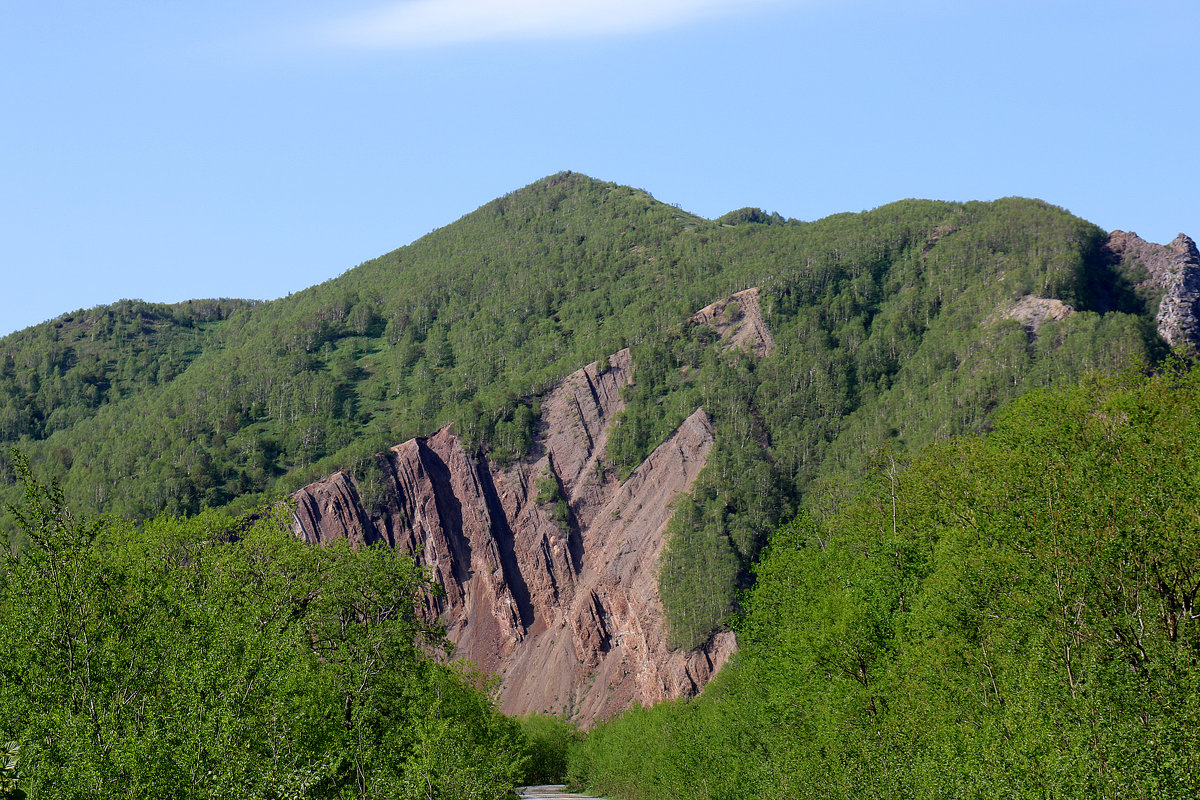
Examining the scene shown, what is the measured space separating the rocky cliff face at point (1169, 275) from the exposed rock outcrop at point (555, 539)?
62788mm

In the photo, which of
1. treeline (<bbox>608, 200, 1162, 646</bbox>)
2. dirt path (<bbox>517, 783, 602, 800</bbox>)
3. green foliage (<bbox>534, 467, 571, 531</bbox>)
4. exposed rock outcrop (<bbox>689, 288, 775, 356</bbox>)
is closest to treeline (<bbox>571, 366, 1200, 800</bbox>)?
dirt path (<bbox>517, 783, 602, 800</bbox>)

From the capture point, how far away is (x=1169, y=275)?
570 ft

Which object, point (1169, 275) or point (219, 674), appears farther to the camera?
point (1169, 275)

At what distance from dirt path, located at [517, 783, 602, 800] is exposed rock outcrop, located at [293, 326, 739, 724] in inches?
351

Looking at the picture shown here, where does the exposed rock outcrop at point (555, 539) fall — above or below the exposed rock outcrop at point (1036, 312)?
below

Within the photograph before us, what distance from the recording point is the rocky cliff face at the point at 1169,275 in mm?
163375

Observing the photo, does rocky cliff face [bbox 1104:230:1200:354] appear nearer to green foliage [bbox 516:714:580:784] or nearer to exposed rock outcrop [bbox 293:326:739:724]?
exposed rock outcrop [bbox 293:326:739:724]

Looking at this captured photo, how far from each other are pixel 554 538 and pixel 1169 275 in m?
110

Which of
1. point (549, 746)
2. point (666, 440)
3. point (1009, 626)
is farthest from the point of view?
point (666, 440)

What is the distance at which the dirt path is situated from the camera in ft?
364

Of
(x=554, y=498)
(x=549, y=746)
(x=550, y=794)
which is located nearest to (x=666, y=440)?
(x=554, y=498)

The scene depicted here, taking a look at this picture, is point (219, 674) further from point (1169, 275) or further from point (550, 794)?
point (1169, 275)

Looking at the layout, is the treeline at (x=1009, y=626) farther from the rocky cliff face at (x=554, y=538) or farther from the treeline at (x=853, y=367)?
the rocky cliff face at (x=554, y=538)

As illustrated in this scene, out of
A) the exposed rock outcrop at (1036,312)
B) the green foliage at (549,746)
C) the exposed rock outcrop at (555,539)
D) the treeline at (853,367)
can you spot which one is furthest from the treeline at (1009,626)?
the exposed rock outcrop at (1036,312)
